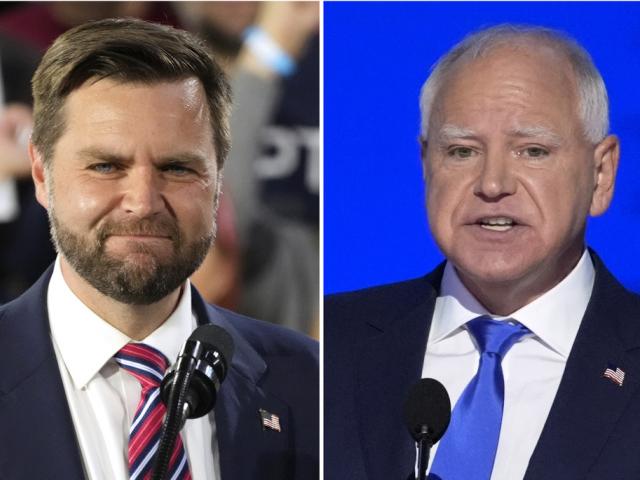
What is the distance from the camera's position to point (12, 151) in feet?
11.9

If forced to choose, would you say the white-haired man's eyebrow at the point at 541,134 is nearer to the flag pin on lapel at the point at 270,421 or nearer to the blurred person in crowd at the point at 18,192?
the flag pin on lapel at the point at 270,421

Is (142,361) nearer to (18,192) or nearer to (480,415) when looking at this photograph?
(18,192)

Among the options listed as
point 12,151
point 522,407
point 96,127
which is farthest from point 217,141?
point 522,407

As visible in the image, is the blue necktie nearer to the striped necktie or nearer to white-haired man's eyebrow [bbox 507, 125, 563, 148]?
white-haired man's eyebrow [bbox 507, 125, 563, 148]

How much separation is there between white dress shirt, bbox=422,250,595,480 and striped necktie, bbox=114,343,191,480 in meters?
0.79

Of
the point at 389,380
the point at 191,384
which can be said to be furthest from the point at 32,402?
the point at 389,380

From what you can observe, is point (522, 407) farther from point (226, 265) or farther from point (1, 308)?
point (1, 308)

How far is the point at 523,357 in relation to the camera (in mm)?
3451

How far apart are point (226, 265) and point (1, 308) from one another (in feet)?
2.42

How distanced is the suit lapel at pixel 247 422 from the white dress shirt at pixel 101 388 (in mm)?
54

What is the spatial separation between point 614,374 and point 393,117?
1086 millimetres

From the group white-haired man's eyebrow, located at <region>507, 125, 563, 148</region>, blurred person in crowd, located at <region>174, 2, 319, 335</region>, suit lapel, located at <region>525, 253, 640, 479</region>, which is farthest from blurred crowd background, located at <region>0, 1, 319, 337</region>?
suit lapel, located at <region>525, 253, 640, 479</region>

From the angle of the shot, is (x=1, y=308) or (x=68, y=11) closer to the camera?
(x=1, y=308)

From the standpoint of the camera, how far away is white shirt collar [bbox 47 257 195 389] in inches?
131
